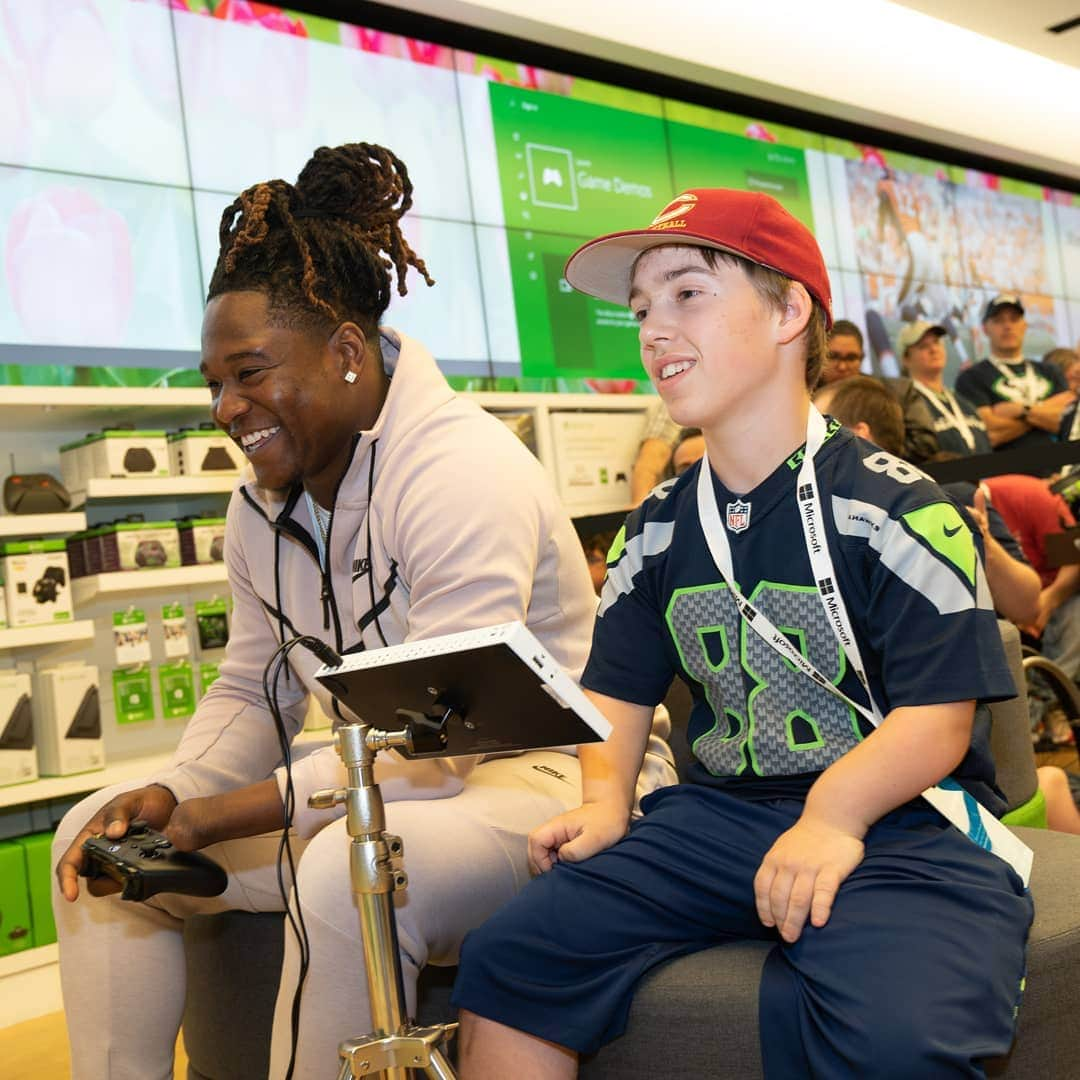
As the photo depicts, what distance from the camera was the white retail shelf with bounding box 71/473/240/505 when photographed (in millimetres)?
3611

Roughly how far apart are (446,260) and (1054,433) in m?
3.29

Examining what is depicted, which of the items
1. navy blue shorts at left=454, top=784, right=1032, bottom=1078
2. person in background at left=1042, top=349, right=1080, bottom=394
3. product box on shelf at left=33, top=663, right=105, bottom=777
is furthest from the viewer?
person in background at left=1042, top=349, right=1080, bottom=394

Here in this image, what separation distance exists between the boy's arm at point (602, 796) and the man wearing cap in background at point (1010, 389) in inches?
215

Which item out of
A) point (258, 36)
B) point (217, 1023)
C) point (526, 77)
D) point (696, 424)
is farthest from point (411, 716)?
point (526, 77)

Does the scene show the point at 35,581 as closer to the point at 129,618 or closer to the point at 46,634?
the point at 46,634

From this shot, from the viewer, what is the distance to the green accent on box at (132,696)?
3.76m

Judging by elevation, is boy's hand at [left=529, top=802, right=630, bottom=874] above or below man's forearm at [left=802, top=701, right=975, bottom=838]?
below

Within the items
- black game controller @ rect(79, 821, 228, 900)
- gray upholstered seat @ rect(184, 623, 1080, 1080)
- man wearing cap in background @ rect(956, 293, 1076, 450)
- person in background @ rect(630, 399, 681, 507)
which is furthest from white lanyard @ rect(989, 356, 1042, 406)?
black game controller @ rect(79, 821, 228, 900)

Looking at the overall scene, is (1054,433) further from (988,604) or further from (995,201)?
(988,604)

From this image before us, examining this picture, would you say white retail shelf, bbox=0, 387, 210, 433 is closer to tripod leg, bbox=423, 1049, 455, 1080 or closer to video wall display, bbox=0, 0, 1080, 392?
video wall display, bbox=0, 0, 1080, 392

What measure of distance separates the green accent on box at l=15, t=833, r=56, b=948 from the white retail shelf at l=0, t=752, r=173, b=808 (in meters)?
0.12

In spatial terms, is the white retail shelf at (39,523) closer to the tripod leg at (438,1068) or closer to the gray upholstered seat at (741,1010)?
the gray upholstered seat at (741,1010)

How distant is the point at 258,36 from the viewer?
202 inches

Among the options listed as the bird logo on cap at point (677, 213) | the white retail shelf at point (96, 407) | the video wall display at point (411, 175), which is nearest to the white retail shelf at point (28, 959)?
the white retail shelf at point (96, 407)
